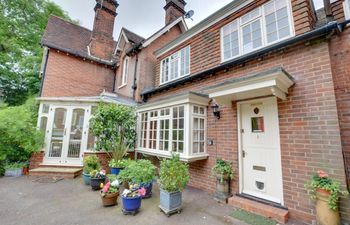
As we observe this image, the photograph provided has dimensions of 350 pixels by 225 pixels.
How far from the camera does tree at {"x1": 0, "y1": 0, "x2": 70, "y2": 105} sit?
1357 centimetres

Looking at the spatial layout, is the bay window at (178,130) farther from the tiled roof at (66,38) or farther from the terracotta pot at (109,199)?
the tiled roof at (66,38)

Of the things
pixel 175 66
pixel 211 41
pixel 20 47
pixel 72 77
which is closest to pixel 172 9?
pixel 175 66

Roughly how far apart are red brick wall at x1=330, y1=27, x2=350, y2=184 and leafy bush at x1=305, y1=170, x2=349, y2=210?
0.72 m

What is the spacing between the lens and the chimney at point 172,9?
11031 mm

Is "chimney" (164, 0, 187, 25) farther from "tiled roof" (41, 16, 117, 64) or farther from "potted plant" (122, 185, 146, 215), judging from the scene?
"potted plant" (122, 185, 146, 215)

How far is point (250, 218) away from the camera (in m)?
3.67

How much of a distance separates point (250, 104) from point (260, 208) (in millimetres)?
2730

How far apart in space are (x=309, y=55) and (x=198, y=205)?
475 centimetres

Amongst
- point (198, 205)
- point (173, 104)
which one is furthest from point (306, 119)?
point (173, 104)

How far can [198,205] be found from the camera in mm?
4379

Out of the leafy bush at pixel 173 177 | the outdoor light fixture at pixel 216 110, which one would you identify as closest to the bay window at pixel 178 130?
the outdoor light fixture at pixel 216 110

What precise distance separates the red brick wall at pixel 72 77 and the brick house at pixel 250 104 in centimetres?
11

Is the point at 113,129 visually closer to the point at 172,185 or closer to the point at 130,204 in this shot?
the point at 130,204

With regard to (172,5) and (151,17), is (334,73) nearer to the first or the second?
(172,5)
